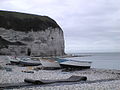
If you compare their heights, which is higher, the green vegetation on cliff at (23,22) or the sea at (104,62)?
the green vegetation on cliff at (23,22)

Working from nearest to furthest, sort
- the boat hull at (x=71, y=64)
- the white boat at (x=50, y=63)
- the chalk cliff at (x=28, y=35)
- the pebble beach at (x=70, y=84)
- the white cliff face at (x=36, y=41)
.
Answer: the pebble beach at (x=70, y=84), the boat hull at (x=71, y=64), the white boat at (x=50, y=63), the chalk cliff at (x=28, y=35), the white cliff face at (x=36, y=41)

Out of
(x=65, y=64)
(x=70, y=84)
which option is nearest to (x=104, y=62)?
(x=65, y=64)

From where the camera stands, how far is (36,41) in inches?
3091

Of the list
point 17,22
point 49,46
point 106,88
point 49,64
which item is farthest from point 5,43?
point 106,88

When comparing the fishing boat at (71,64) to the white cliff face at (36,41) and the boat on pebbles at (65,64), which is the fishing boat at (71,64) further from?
the white cliff face at (36,41)

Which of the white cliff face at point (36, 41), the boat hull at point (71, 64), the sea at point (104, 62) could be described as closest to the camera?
the boat hull at point (71, 64)

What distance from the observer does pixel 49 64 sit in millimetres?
28453

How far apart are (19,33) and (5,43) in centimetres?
604

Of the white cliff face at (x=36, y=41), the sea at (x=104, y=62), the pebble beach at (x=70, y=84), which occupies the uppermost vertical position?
the white cliff face at (x=36, y=41)

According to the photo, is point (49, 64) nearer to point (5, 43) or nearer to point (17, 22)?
point (5, 43)

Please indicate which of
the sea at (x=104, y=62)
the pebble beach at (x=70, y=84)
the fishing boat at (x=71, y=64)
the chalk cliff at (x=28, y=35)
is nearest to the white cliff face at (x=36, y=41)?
the chalk cliff at (x=28, y=35)

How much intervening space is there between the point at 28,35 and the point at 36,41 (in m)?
3.35

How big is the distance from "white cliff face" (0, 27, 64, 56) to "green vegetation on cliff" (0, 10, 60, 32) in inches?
63.4

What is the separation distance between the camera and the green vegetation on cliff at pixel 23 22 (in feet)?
255
